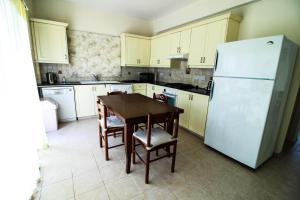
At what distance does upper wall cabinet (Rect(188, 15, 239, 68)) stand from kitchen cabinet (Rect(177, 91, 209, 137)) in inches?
25.5

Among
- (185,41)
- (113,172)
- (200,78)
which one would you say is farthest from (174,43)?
(113,172)

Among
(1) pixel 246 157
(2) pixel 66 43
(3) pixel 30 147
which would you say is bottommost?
(1) pixel 246 157

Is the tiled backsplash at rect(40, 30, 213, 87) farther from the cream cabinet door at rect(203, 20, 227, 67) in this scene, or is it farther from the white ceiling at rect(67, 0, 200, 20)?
the white ceiling at rect(67, 0, 200, 20)

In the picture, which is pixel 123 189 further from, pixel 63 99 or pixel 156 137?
pixel 63 99

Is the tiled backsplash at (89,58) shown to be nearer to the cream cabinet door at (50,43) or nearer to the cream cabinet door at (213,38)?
the cream cabinet door at (50,43)

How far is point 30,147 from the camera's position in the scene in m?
1.67

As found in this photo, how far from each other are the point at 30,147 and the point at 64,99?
1895 millimetres

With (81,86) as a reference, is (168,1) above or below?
above

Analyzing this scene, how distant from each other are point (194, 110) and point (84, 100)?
2.62m

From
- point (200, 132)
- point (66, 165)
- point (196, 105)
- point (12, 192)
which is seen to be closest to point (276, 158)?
point (200, 132)

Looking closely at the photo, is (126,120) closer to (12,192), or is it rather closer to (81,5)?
(12,192)

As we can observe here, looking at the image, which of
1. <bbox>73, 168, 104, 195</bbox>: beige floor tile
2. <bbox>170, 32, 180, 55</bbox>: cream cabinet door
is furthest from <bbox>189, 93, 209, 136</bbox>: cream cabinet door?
<bbox>73, 168, 104, 195</bbox>: beige floor tile

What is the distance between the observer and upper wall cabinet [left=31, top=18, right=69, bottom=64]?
10.0 feet

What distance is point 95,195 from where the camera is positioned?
1554mm
